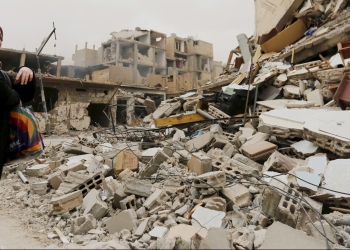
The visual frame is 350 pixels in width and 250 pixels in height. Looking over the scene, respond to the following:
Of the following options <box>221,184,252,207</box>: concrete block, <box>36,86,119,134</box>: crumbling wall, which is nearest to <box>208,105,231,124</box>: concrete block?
<box>221,184,252,207</box>: concrete block

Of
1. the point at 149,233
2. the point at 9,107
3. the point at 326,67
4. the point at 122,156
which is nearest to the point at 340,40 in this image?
the point at 326,67

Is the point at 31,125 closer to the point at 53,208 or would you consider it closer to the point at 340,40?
the point at 53,208

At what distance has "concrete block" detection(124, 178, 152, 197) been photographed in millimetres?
3371

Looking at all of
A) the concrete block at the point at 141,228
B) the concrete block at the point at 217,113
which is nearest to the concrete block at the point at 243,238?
the concrete block at the point at 141,228

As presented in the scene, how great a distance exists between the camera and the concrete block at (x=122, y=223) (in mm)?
2682

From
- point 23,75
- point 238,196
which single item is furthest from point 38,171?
point 238,196

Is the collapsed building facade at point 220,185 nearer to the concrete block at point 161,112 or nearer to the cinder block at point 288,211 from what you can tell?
the cinder block at point 288,211

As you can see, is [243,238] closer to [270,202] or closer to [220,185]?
[270,202]

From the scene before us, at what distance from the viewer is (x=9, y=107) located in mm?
2297

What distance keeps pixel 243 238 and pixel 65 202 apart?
2.19 m

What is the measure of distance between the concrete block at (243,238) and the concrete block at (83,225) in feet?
4.82

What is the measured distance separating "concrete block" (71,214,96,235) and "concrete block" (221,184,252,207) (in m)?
1.54

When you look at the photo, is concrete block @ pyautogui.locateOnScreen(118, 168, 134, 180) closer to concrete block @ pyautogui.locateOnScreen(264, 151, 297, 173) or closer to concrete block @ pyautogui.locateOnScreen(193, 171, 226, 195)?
concrete block @ pyautogui.locateOnScreen(193, 171, 226, 195)

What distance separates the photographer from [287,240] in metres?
1.95
